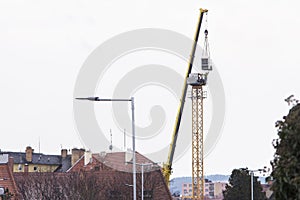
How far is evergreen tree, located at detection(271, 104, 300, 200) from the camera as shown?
55.6 ft

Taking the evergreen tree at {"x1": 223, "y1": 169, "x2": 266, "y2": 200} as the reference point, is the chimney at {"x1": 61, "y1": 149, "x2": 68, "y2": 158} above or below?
above

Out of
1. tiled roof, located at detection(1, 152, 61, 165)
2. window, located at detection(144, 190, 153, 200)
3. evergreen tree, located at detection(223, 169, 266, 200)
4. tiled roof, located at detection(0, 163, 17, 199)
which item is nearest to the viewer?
tiled roof, located at detection(0, 163, 17, 199)

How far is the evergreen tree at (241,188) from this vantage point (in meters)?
76.9

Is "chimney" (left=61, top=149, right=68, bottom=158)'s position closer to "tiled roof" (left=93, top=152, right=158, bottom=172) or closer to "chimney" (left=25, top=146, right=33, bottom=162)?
"chimney" (left=25, top=146, right=33, bottom=162)

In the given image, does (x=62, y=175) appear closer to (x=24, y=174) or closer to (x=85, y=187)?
(x=24, y=174)

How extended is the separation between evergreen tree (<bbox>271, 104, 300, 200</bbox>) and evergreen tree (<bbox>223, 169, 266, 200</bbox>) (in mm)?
59439

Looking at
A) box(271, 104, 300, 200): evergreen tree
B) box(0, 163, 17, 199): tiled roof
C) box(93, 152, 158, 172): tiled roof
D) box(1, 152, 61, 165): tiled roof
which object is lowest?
box(271, 104, 300, 200): evergreen tree

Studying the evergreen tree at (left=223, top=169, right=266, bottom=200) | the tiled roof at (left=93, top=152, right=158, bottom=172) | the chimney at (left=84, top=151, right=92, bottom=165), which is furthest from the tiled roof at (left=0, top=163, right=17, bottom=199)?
the evergreen tree at (left=223, top=169, right=266, bottom=200)

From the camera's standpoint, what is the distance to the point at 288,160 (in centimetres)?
1705

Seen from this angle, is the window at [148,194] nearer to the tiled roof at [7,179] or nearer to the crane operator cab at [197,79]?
the tiled roof at [7,179]

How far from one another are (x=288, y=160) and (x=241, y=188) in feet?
203

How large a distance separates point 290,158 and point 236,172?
61161mm

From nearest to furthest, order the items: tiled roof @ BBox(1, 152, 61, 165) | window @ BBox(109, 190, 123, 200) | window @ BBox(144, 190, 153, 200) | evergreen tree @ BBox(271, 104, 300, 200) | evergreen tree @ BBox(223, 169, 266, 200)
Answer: evergreen tree @ BBox(271, 104, 300, 200) < window @ BBox(109, 190, 123, 200) < window @ BBox(144, 190, 153, 200) < evergreen tree @ BBox(223, 169, 266, 200) < tiled roof @ BBox(1, 152, 61, 165)

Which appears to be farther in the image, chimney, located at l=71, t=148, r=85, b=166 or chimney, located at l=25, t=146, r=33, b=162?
chimney, located at l=25, t=146, r=33, b=162
